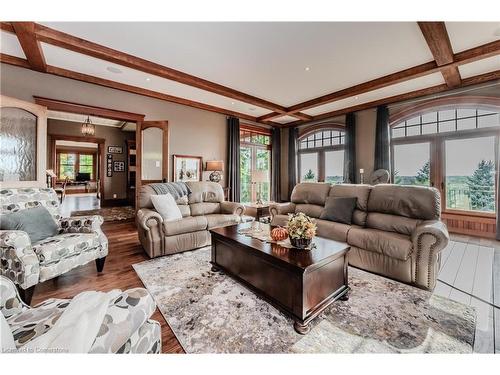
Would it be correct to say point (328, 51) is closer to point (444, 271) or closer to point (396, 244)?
point (396, 244)

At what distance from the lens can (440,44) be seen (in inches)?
109

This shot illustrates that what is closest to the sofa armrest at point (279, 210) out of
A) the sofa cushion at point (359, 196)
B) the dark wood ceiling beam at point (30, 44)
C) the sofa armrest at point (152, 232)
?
the sofa cushion at point (359, 196)

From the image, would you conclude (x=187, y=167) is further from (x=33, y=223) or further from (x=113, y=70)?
(x=33, y=223)

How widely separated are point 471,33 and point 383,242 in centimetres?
279

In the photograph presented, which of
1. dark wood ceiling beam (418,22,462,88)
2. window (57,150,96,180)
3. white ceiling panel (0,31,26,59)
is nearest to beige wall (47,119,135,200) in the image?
window (57,150,96,180)

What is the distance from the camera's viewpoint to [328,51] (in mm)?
3082

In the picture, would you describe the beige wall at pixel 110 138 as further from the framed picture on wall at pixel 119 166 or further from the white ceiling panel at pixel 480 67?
the white ceiling panel at pixel 480 67

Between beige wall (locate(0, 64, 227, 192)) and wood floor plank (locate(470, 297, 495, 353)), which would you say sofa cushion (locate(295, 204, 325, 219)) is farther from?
beige wall (locate(0, 64, 227, 192))

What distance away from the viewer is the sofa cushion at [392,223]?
259cm

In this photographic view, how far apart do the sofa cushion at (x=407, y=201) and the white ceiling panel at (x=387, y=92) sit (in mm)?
2441

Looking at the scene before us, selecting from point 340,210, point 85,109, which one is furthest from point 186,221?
point 85,109

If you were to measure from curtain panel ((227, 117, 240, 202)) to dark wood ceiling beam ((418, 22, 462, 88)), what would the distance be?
4.27 m
